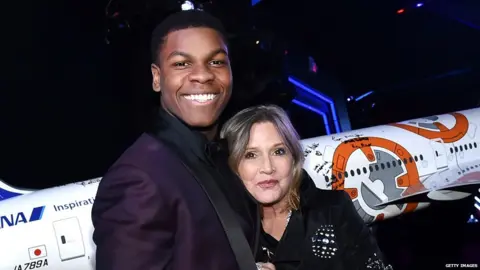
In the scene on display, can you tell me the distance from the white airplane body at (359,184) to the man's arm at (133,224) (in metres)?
5.77

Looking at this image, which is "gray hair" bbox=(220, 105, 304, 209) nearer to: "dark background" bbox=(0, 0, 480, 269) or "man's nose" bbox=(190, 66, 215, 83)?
"man's nose" bbox=(190, 66, 215, 83)

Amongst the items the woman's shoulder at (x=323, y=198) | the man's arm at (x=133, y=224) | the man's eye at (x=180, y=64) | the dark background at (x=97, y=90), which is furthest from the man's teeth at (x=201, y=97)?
the dark background at (x=97, y=90)

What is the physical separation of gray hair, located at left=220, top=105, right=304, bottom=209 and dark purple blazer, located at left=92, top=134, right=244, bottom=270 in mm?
1191

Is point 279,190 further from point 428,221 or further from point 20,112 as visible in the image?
point 428,221

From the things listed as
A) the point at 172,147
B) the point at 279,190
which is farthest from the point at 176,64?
the point at 279,190

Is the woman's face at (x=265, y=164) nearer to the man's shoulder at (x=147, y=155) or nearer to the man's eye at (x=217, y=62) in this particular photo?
the man's eye at (x=217, y=62)

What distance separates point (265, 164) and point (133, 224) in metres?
1.50

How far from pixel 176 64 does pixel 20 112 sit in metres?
8.82

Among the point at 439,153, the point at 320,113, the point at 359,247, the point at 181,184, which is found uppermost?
the point at 320,113

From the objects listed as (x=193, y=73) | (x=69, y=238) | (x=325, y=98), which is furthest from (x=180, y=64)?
(x=325, y=98)

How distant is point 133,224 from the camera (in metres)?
1.55

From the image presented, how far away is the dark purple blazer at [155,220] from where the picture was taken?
1557 millimetres

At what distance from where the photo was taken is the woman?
105 inches

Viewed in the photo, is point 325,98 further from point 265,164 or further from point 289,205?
point 265,164
